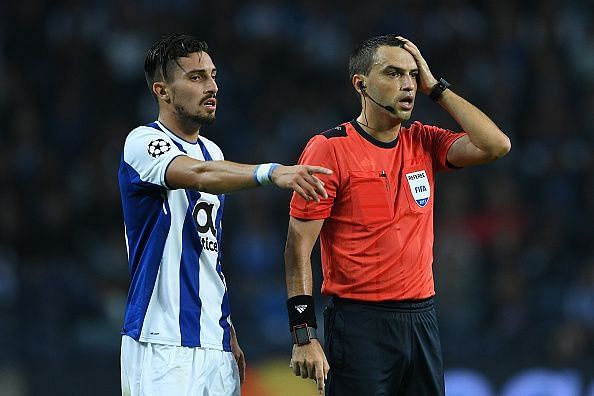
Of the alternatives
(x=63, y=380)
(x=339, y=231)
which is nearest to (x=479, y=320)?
(x=63, y=380)

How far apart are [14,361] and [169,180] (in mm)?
4037

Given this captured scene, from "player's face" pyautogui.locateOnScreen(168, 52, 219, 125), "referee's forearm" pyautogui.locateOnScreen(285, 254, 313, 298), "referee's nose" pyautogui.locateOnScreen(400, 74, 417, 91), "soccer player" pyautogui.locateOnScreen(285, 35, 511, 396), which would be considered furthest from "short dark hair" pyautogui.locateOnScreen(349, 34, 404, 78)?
"referee's forearm" pyautogui.locateOnScreen(285, 254, 313, 298)

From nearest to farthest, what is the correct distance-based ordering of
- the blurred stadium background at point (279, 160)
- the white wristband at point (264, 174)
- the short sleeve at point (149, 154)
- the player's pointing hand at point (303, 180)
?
1. the player's pointing hand at point (303, 180)
2. the white wristband at point (264, 174)
3. the short sleeve at point (149, 154)
4. the blurred stadium background at point (279, 160)

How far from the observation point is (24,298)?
8.45 m

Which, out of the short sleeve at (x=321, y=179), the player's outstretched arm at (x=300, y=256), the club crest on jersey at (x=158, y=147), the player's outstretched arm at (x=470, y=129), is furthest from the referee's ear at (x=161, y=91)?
the player's outstretched arm at (x=470, y=129)

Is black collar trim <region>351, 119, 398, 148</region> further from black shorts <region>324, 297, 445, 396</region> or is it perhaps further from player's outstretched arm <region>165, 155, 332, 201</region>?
player's outstretched arm <region>165, 155, 332, 201</region>

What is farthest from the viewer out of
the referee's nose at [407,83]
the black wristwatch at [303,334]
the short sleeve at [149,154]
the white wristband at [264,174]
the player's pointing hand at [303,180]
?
the referee's nose at [407,83]

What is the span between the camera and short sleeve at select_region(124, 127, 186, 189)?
4.47 m

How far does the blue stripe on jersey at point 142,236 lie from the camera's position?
4.60m

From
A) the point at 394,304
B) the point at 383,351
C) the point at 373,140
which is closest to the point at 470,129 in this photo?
the point at 373,140

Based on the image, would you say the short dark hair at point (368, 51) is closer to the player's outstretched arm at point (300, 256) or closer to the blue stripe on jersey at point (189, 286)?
the player's outstretched arm at point (300, 256)

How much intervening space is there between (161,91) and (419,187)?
124cm

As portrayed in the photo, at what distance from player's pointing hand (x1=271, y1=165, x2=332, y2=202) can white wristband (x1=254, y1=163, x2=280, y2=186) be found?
50 mm

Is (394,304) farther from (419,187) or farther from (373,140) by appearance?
(373,140)
